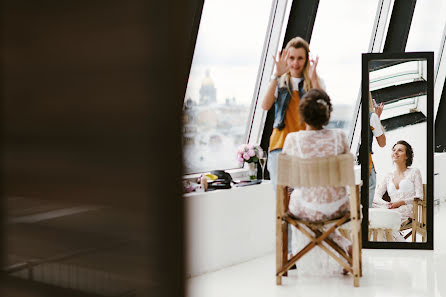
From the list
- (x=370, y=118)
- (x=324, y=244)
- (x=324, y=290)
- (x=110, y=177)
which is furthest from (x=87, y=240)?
(x=370, y=118)

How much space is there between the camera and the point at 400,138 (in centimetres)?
471

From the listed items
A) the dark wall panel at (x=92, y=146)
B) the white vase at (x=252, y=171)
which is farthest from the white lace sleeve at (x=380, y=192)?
the dark wall panel at (x=92, y=146)

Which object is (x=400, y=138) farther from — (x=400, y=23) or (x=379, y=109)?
(x=400, y=23)

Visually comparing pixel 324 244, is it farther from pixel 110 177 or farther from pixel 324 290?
pixel 110 177

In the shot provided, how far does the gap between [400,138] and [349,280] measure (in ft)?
4.76

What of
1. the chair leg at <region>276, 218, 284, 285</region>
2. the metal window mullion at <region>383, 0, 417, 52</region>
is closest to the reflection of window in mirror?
the chair leg at <region>276, 218, 284, 285</region>

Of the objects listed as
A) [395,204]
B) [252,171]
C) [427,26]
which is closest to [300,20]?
[252,171]

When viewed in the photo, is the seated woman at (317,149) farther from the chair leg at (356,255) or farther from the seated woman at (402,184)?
the seated woman at (402,184)

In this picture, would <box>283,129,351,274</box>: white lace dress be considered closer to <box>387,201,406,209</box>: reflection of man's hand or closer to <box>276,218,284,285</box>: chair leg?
<box>276,218,284,285</box>: chair leg

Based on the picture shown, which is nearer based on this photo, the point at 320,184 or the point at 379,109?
the point at 320,184

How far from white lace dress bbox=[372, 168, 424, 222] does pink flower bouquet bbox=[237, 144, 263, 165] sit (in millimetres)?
1044

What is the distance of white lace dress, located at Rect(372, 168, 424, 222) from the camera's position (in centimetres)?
472

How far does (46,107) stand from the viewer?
22 centimetres

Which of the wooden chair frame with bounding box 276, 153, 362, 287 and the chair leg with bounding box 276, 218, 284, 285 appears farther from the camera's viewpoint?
the chair leg with bounding box 276, 218, 284, 285
